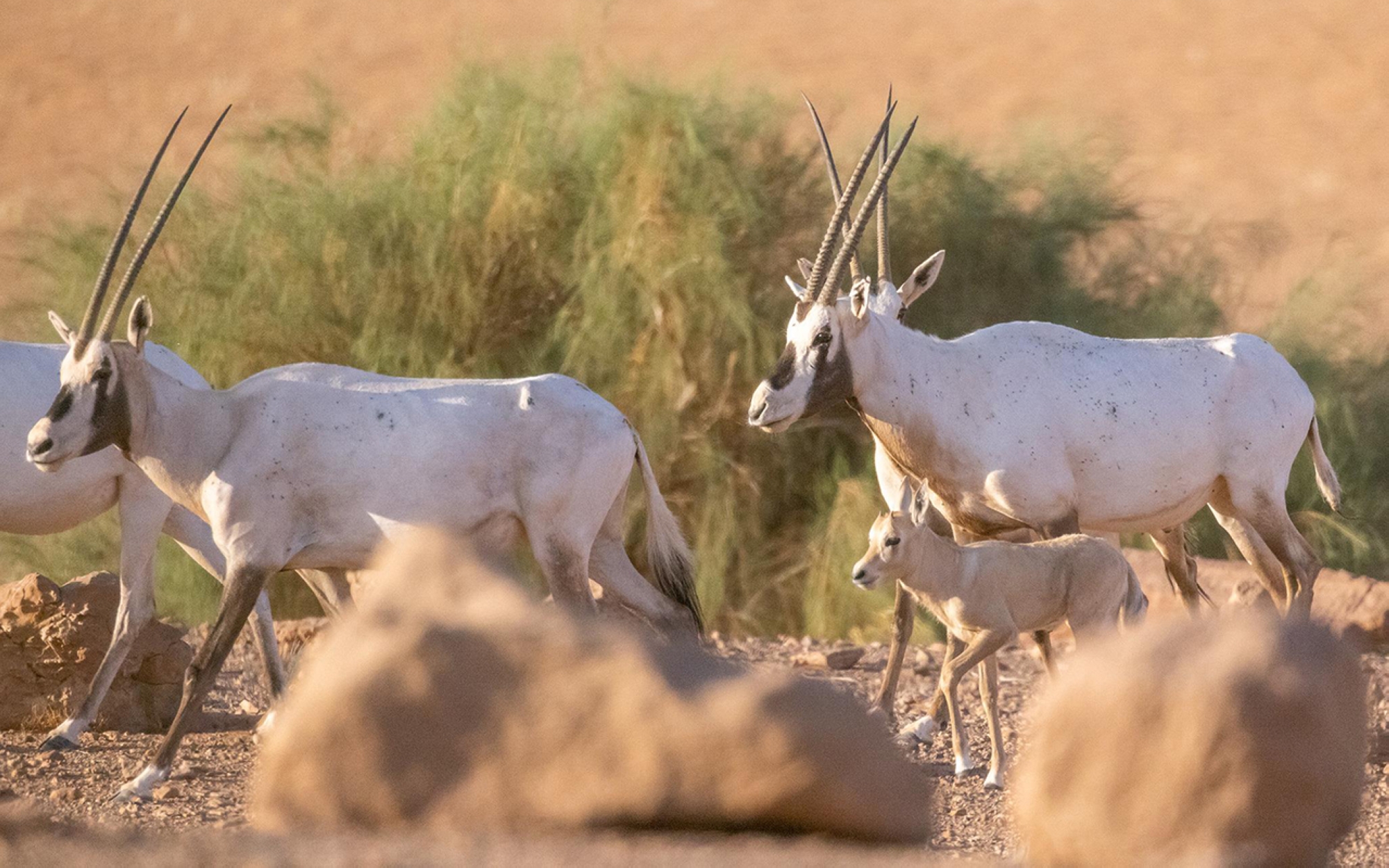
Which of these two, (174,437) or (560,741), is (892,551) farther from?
(560,741)

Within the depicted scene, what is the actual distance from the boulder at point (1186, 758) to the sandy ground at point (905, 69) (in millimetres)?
21737

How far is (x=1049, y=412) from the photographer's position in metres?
7.82

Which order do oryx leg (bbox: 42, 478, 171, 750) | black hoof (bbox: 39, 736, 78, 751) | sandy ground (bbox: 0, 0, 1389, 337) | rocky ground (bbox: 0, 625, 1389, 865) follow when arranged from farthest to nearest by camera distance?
sandy ground (bbox: 0, 0, 1389, 337)
oryx leg (bbox: 42, 478, 171, 750)
black hoof (bbox: 39, 736, 78, 751)
rocky ground (bbox: 0, 625, 1389, 865)

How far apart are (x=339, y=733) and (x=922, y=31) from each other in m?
33.5

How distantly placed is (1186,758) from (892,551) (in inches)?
137

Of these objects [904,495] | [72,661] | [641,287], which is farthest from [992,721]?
[641,287]

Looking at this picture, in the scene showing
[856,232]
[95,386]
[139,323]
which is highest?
[139,323]

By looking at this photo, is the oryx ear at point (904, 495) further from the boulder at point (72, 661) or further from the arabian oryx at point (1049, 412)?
the boulder at point (72, 661)

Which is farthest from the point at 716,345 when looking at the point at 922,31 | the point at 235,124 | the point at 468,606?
the point at 922,31

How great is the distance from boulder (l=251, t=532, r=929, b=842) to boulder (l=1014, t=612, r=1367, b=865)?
1.02ft

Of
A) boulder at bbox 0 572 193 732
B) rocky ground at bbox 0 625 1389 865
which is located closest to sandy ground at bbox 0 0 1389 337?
rocky ground at bbox 0 625 1389 865

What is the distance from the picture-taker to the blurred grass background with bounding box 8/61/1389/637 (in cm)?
1259

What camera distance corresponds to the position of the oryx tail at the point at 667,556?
7691 millimetres

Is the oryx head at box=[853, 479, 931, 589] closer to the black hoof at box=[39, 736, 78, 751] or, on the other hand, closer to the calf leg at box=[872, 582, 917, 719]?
the calf leg at box=[872, 582, 917, 719]
